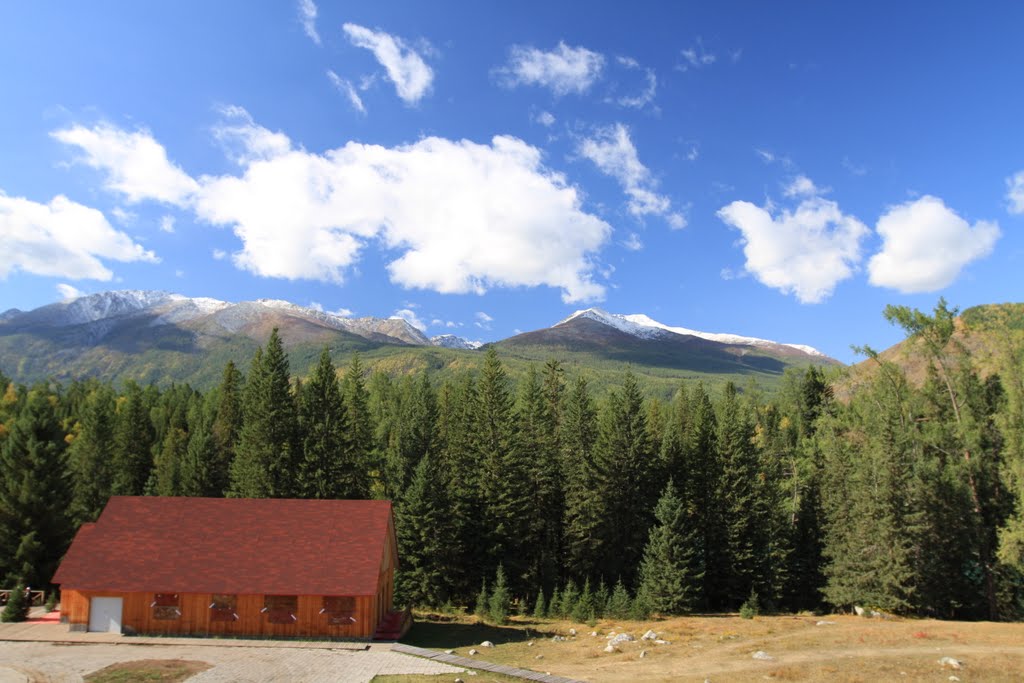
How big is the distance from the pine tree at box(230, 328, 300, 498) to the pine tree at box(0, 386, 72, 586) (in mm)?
11543

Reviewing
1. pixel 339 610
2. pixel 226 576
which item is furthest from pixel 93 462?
pixel 339 610

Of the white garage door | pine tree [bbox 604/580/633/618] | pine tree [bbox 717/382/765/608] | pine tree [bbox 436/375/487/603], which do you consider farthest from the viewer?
pine tree [bbox 717/382/765/608]

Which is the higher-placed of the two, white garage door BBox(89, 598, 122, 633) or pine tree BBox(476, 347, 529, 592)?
pine tree BBox(476, 347, 529, 592)

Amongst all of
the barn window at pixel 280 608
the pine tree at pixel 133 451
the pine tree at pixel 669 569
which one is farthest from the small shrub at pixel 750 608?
the pine tree at pixel 133 451

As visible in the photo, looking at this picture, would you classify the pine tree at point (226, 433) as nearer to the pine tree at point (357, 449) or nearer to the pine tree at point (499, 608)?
the pine tree at point (357, 449)

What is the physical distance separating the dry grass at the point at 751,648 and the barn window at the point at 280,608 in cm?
639

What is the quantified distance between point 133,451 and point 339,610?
157 ft

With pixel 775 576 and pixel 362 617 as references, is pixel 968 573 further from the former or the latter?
pixel 362 617

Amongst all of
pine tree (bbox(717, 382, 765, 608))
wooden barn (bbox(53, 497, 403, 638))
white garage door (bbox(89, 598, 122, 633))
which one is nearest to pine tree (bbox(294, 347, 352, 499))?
wooden barn (bbox(53, 497, 403, 638))

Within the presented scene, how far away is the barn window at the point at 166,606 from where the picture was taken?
98.0 ft

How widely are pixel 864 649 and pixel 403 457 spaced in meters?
36.4

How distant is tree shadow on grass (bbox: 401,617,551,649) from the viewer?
1246 inches

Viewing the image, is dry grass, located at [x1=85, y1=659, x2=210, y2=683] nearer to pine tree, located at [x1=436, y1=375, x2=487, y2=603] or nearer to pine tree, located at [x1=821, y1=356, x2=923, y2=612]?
pine tree, located at [x1=436, y1=375, x2=487, y2=603]

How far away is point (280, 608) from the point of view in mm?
30031
